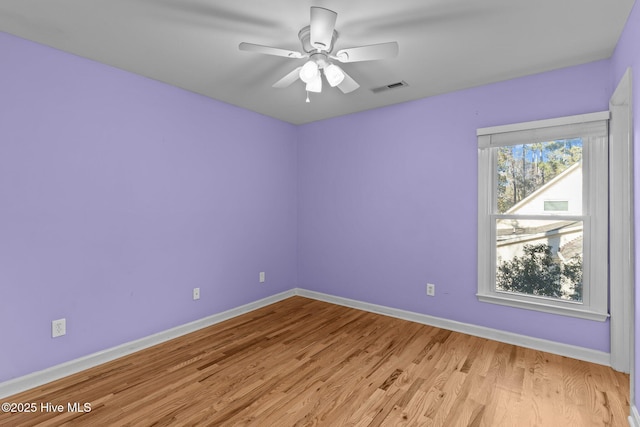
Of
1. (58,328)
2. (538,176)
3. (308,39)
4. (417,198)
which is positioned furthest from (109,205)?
(538,176)

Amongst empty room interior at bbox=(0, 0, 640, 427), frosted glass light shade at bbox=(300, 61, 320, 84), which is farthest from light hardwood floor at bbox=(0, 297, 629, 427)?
frosted glass light shade at bbox=(300, 61, 320, 84)

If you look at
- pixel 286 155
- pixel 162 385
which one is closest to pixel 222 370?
pixel 162 385

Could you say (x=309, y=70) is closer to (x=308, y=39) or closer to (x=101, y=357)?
(x=308, y=39)

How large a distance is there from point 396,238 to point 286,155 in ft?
6.30

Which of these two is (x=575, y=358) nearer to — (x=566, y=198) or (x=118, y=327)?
(x=566, y=198)

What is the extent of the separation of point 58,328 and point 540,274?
161 inches

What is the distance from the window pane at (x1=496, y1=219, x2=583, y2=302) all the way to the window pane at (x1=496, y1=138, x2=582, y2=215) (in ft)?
0.48

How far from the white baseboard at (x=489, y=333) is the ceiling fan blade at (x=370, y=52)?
2.71 metres

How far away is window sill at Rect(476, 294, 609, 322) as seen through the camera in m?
2.64

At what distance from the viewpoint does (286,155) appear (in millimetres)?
4504

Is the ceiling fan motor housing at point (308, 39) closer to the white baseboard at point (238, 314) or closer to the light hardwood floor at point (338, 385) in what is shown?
the light hardwood floor at point (338, 385)

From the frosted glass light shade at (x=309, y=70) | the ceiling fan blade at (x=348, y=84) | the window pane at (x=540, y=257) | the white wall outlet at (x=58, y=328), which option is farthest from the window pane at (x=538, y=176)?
the white wall outlet at (x=58, y=328)

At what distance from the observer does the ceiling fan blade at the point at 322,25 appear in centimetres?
171

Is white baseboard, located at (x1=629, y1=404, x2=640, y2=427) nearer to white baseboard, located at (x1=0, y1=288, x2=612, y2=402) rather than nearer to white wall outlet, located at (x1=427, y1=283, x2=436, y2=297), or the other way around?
white baseboard, located at (x1=0, y1=288, x2=612, y2=402)
